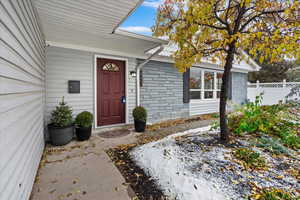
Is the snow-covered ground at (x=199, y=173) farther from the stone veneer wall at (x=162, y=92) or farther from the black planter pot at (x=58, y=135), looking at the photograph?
the stone veneer wall at (x=162, y=92)

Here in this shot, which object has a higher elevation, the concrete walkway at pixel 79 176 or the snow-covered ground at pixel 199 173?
the snow-covered ground at pixel 199 173

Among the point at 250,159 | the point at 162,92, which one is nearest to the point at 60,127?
the point at 162,92

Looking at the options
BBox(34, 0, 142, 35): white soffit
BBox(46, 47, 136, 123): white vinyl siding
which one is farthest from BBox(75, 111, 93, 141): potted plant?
BBox(34, 0, 142, 35): white soffit

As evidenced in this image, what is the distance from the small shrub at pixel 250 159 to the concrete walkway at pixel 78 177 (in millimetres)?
1683

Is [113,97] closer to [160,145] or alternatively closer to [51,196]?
[160,145]

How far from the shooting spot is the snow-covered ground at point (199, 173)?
1557 millimetres

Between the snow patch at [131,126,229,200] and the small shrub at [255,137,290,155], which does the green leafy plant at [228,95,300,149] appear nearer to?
the small shrub at [255,137,290,155]

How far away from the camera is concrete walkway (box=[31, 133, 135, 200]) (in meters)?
1.65

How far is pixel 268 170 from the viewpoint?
6.26 ft

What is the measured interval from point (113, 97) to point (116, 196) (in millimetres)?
3004

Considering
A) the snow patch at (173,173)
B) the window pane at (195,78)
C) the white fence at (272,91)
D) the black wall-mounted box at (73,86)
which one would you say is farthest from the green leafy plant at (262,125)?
the white fence at (272,91)

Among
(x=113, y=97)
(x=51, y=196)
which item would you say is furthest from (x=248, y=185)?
(x=113, y=97)

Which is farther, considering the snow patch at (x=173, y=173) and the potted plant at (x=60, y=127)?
the potted plant at (x=60, y=127)

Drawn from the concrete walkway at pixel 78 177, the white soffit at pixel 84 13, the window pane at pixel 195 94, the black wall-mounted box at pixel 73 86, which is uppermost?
the white soffit at pixel 84 13
